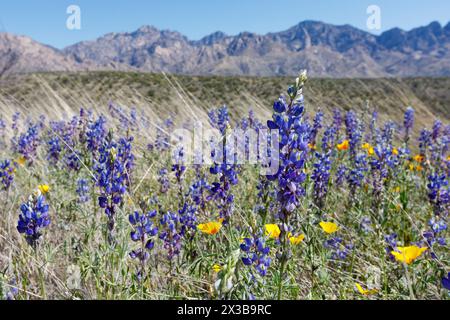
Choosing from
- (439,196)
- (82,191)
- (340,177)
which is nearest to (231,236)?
(82,191)

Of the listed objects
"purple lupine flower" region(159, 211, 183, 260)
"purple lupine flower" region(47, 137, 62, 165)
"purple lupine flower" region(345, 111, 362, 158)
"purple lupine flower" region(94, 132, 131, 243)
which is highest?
"purple lupine flower" region(345, 111, 362, 158)

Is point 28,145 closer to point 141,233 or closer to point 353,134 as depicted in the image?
point 141,233

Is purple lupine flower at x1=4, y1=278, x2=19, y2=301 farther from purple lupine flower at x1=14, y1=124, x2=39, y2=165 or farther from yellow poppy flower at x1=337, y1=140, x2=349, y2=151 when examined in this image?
yellow poppy flower at x1=337, y1=140, x2=349, y2=151

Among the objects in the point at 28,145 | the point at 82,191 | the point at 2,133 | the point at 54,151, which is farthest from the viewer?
the point at 2,133

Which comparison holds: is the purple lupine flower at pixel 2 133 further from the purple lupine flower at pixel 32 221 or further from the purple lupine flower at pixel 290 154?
the purple lupine flower at pixel 290 154

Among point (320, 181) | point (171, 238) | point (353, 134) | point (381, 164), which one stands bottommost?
point (171, 238)

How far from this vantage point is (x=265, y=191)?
10.1 feet

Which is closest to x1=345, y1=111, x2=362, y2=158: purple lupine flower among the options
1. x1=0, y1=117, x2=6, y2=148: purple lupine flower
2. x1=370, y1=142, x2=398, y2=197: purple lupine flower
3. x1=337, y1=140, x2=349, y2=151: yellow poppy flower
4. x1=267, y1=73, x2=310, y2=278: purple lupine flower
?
x1=337, y1=140, x2=349, y2=151: yellow poppy flower

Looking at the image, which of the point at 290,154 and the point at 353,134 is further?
the point at 353,134

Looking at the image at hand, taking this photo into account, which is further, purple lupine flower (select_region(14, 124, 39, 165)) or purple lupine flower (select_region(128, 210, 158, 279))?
purple lupine flower (select_region(14, 124, 39, 165))
